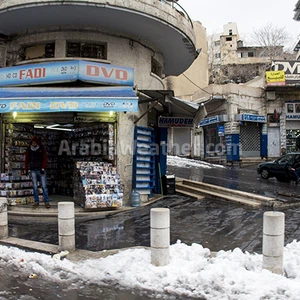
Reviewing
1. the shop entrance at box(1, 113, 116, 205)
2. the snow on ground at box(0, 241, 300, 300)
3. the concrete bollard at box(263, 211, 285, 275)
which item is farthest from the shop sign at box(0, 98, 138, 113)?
the concrete bollard at box(263, 211, 285, 275)

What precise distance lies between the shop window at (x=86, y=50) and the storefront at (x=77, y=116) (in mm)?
1086

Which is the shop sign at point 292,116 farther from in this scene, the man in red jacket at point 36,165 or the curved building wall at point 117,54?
the man in red jacket at point 36,165

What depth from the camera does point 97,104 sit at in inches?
354

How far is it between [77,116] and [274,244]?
751 centimetres

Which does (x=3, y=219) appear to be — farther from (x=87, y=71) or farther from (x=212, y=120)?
(x=212, y=120)

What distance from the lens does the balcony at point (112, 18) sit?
30.4 feet

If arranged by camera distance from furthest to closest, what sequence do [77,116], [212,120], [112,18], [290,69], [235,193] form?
[212,120]
[290,69]
[235,193]
[77,116]
[112,18]

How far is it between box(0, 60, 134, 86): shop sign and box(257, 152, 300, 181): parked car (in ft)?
34.0

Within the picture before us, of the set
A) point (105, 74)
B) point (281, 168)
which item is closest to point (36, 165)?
point (105, 74)

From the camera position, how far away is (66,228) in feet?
19.7

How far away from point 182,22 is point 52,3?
13.7 feet

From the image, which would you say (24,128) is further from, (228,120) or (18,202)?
(228,120)

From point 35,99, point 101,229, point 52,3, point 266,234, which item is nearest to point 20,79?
point 35,99

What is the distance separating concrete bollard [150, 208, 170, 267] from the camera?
509 cm
